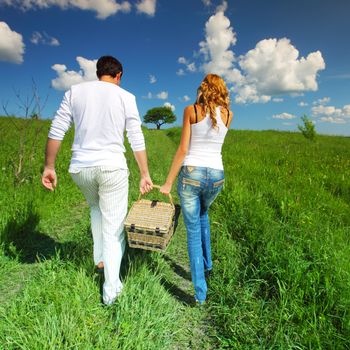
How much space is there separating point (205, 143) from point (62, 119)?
139cm

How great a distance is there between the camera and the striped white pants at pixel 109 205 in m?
2.66

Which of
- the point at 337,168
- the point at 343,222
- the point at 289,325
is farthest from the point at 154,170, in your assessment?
the point at 289,325

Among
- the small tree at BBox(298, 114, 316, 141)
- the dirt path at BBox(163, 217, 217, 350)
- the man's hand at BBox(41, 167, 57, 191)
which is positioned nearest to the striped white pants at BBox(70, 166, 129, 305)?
the man's hand at BBox(41, 167, 57, 191)

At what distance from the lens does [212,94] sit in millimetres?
2674

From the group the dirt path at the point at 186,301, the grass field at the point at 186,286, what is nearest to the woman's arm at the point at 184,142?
the grass field at the point at 186,286

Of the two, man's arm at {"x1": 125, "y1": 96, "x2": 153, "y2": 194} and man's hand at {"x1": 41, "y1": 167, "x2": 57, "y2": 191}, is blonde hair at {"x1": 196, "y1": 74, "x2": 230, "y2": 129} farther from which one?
man's hand at {"x1": 41, "y1": 167, "x2": 57, "y2": 191}

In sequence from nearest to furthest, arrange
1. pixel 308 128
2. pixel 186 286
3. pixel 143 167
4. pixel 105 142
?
pixel 105 142, pixel 143 167, pixel 186 286, pixel 308 128

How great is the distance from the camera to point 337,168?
9125 mm

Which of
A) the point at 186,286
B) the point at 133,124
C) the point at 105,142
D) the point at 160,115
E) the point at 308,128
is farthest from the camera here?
the point at 160,115

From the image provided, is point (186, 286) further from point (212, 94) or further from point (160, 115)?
point (160, 115)

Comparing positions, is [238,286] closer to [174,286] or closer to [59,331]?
[174,286]

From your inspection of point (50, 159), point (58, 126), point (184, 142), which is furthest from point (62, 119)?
point (184, 142)

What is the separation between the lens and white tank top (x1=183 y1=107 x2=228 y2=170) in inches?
107

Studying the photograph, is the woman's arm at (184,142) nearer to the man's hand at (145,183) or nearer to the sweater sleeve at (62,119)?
the man's hand at (145,183)
